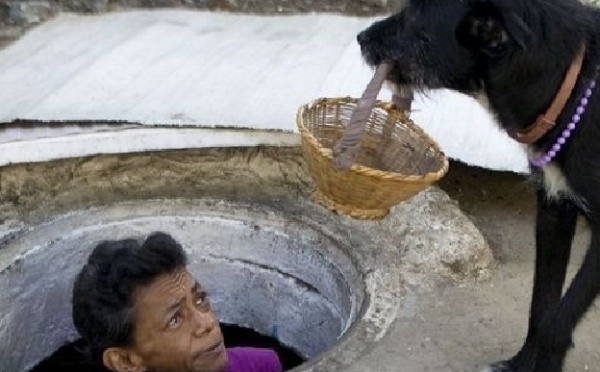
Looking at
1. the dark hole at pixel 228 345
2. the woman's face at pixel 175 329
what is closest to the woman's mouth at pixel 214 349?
the woman's face at pixel 175 329

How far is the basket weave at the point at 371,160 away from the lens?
3.01m

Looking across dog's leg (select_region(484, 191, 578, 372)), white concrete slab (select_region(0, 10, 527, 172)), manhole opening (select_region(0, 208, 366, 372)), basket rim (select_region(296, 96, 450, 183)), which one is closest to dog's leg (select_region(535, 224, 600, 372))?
dog's leg (select_region(484, 191, 578, 372))

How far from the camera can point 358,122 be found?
2.87m

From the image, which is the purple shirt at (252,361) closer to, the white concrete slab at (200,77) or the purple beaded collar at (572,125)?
the white concrete slab at (200,77)

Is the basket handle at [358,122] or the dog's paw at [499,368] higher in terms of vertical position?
the basket handle at [358,122]

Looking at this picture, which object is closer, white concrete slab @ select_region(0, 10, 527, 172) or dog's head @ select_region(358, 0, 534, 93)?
dog's head @ select_region(358, 0, 534, 93)

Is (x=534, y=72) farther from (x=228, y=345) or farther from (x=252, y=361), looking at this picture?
(x=228, y=345)

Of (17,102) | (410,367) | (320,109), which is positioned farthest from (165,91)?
(410,367)

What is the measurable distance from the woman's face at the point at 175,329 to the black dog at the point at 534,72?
2.78 feet

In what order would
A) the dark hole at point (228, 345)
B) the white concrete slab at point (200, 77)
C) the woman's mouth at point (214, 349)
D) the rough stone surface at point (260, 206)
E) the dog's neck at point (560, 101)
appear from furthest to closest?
the dark hole at point (228, 345)
the white concrete slab at point (200, 77)
the rough stone surface at point (260, 206)
the woman's mouth at point (214, 349)
the dog's neck at point (560, 101)

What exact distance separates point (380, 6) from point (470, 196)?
1611 millimetres

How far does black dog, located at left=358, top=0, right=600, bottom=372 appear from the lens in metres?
2.69

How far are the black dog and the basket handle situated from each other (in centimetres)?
4

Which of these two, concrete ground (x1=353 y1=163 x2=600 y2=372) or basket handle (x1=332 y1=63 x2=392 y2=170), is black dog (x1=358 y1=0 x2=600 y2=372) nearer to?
basket handle (x1=332 y1=63 x2=392 y2=170)
